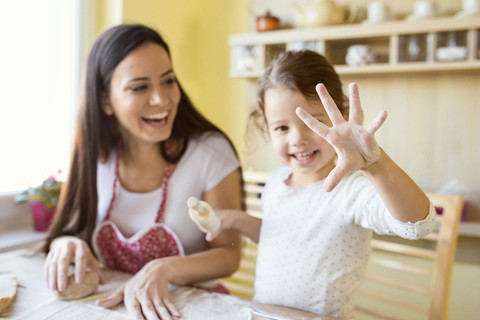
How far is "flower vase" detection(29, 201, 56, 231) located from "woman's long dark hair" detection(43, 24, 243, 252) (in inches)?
17.5

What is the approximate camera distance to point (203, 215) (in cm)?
87

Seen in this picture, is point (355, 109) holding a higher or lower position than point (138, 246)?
higher

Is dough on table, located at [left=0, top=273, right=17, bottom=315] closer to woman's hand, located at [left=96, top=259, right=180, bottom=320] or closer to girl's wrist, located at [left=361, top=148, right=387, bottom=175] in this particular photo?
woman's hand, located at [left=96, top=259, right=180, bottom=320]

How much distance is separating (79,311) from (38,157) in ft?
3.73

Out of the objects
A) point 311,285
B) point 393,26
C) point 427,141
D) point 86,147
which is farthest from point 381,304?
point 86,147

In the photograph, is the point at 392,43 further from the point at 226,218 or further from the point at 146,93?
the point at 226,218

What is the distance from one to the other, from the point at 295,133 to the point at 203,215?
0.25 metres

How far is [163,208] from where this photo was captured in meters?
1.18

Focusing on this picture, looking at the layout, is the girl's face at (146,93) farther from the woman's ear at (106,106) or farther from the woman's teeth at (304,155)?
the woman's teeth at (304,155)

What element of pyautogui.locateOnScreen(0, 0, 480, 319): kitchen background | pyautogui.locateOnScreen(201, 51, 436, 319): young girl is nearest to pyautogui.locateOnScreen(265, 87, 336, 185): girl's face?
pyautogui.locateOnScreen(201, 51, 436, 319): young girl

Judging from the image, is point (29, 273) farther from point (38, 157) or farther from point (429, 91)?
point (429, 91)

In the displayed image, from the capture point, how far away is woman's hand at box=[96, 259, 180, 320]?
78 cm

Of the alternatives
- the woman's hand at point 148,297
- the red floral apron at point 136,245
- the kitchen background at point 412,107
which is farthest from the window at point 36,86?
the woman's hand at point 148,297

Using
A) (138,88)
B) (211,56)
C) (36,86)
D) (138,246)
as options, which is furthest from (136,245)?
(211,56)
